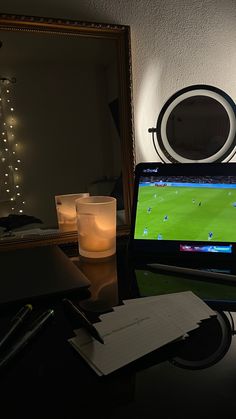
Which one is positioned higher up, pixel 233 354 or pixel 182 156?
pixel 182 156

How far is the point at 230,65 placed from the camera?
1.33 metres

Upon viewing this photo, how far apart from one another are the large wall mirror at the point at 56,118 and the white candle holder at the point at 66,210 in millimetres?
18

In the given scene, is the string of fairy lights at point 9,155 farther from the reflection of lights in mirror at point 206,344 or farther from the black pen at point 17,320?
the reflection of lights in mirror at point 206,344

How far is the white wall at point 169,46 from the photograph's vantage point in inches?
46.3

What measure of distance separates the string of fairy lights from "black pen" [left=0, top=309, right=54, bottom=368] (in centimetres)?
51

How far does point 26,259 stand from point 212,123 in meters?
0.83

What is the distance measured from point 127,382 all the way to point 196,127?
3.26ft

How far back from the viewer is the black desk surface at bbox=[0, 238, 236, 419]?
453 mm

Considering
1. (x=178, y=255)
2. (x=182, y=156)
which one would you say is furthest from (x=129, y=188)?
(x=178, y=255)

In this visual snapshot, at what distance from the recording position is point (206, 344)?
0.59 metres

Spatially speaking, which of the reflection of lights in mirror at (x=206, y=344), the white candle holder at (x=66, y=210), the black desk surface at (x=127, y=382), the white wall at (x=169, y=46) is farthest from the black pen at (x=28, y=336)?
the white wall at (x=169, y=46)

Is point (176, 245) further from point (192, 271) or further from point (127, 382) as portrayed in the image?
point (127, 382)

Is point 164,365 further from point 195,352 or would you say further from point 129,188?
point 129,188

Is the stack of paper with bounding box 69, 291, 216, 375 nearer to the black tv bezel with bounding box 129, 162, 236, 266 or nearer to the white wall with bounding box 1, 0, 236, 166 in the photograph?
the black tv bezel with bounding box 129, 162, 236, 266
